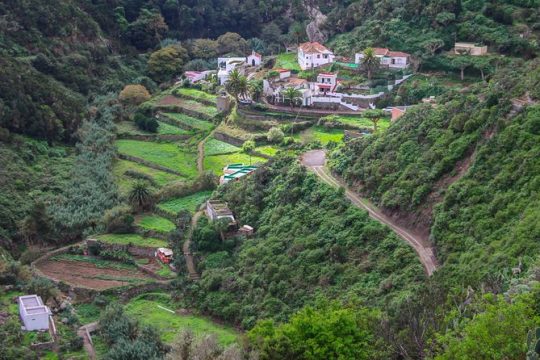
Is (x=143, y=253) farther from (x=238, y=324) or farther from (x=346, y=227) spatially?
(x=346, y=227)

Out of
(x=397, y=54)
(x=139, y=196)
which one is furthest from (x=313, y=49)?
(x=139, y=196)

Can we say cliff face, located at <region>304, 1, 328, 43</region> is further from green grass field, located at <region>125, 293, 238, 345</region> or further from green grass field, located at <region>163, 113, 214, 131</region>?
green grass field, located at <region>125, 293, 238, 345</region>

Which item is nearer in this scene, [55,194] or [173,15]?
[55,194]

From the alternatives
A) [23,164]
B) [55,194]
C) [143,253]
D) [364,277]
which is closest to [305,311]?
[364,277]

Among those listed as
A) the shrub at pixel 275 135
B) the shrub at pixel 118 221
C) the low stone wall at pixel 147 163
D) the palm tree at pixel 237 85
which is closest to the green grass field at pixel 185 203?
the shrub at pixel 118 221

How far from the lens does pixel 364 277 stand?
105 ft

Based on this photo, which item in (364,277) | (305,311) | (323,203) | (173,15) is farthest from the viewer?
(173,15)

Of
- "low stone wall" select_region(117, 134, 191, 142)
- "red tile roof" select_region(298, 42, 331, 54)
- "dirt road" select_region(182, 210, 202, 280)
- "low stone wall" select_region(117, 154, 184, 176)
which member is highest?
"red tile roof" select_region(298, 42, 331, 54)

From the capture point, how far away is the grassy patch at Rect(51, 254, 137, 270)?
41.1 metres

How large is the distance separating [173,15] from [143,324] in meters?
51.7

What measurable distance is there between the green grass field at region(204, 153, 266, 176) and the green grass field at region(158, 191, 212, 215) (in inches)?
94.0

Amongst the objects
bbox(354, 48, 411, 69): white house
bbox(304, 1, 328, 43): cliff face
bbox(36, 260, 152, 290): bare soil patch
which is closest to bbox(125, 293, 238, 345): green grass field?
bbox(36, 260, 152, 290): bare soil patch

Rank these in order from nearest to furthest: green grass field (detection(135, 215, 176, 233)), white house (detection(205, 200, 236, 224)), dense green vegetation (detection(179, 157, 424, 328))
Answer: dense green vegetation (detection(179, 157, 424, 328)) < white house (detection(205, 200, 236, 224)) < green grass field (detection(135, 215, 176, 233))

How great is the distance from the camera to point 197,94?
2505 inches
